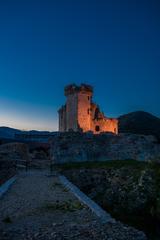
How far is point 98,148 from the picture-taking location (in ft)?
111

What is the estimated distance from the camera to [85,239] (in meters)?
7.12

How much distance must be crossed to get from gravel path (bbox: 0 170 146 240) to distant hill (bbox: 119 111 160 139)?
80.9m

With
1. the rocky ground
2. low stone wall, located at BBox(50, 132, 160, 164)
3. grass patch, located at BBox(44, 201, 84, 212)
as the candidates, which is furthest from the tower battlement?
grass patch, located at BBox(44, 201, 84, 212)

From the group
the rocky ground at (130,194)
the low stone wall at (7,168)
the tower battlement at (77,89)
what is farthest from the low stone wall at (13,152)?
the tower battlement at (77,89)

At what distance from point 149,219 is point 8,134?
5855cm

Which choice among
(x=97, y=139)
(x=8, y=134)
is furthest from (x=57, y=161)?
(x=8, y=134)

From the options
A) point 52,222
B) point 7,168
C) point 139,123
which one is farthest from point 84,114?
point 52,222

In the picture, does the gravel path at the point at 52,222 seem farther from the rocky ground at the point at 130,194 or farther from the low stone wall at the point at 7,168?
the low stone wall at the point at 7,168

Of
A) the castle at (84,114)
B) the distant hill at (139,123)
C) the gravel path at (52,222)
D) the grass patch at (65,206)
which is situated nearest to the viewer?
the gravel path at (52,222)

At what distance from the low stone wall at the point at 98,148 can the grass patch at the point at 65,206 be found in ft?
67.8

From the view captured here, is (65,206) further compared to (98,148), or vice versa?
(98,148)

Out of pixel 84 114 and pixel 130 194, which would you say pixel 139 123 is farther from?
pixel 130 194

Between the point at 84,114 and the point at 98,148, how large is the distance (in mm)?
29120

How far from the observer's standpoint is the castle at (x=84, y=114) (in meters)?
62.3
